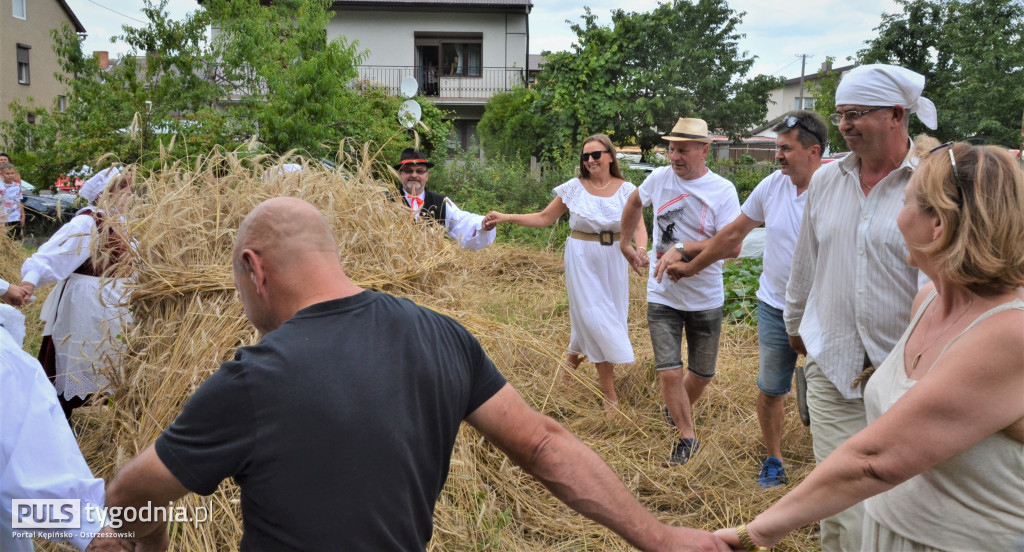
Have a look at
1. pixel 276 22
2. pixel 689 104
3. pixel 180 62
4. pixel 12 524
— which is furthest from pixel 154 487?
pixel 689 104

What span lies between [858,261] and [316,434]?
88.5 inches

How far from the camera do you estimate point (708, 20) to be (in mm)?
28328

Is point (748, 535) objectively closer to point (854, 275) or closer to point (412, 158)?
point (854, 275)

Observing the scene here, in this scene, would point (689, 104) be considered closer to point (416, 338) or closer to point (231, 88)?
point (231, 88)

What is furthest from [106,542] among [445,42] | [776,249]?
[445,42]

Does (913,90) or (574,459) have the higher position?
(913,90)

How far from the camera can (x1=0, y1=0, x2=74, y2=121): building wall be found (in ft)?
114

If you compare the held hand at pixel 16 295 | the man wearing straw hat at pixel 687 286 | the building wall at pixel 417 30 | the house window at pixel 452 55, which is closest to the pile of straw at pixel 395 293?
the man wearing straw hat at pixel 687 286

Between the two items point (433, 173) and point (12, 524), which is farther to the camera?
point (433, 173)

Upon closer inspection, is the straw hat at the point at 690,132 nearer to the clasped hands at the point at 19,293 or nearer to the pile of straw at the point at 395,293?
the pile of straw at the point at 395,293

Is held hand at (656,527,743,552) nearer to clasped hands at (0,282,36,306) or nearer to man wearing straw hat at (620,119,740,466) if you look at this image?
man wearing straw hat at (620,119,740,466)

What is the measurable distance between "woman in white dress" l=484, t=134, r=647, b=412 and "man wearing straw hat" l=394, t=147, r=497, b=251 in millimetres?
144

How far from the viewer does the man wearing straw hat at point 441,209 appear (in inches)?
235

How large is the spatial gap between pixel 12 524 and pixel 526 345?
2.99 metres
